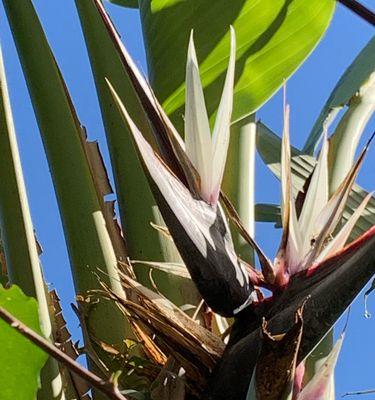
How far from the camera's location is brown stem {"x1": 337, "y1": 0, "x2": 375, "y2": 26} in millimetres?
261

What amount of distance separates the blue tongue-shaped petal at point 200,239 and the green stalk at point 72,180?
0.11m

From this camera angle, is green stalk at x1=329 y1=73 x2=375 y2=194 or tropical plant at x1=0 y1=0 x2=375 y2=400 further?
green stalk at x1=329 y1=73 x2=375 y2=194

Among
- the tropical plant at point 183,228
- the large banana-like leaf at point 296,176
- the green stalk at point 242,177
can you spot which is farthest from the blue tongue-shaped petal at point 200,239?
the large banana-like leaf at point 296,176

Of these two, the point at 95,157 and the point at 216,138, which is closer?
the point at 216,138

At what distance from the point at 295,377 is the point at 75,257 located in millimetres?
239

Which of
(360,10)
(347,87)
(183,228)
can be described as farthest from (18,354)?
(347,87)

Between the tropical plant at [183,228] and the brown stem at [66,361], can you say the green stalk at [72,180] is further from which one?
the brown stem at [66,361]

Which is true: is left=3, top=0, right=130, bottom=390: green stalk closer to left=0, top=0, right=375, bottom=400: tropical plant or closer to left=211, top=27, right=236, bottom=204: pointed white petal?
left=0, top=0, right=375, bottom=400: tropical plant

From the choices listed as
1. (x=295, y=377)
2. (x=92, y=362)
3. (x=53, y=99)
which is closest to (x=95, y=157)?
(x=53, y=99)

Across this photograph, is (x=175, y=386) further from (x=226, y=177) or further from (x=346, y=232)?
(x=226, y=177)

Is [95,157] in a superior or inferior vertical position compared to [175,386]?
superior

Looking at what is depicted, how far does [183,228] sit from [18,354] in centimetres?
11

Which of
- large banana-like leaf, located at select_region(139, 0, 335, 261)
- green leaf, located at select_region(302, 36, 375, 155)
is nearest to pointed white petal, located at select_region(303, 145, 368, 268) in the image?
large banana-like leaf, located at select_region(139, 0, 335, 261)

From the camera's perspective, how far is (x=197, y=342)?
0.44 meters
